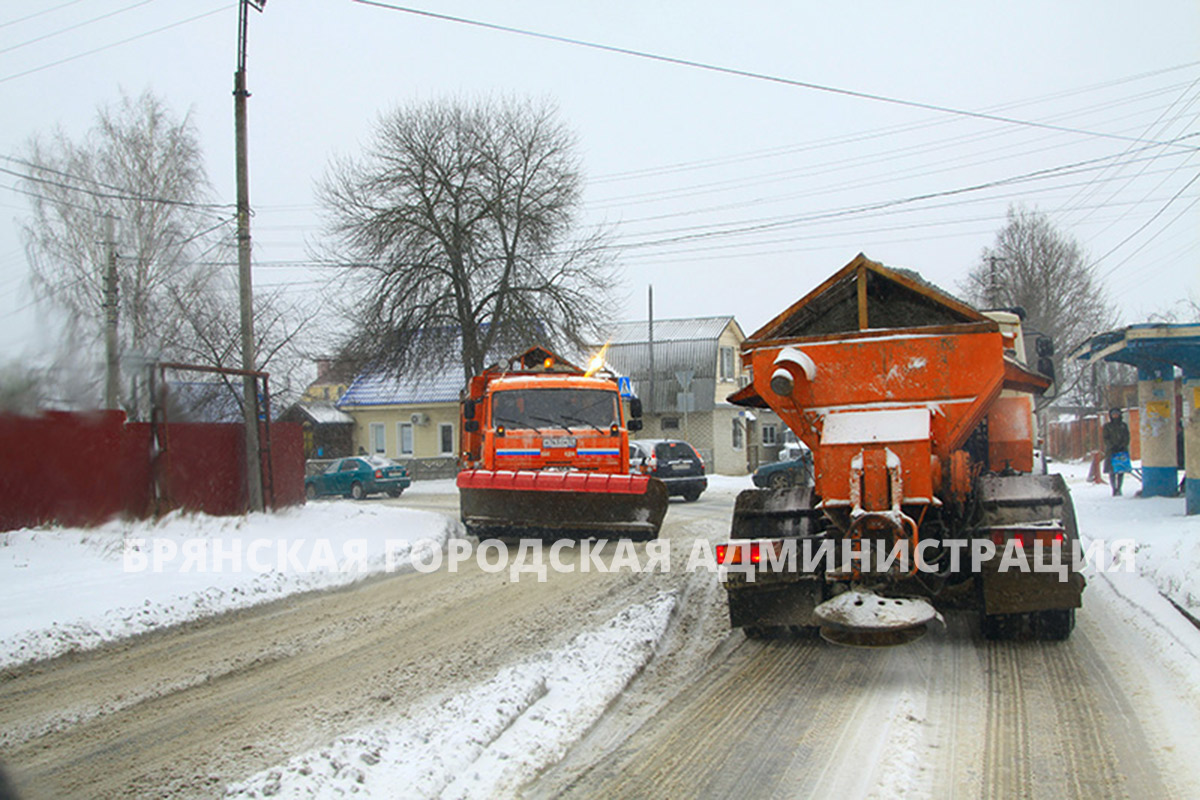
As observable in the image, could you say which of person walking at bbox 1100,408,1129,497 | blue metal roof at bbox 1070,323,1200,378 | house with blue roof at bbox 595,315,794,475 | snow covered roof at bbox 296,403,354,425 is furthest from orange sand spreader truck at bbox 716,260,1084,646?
snow covered roof at bbox 296,403,354,425

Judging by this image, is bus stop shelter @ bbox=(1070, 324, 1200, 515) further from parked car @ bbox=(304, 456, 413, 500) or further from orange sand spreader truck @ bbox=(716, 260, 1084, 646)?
parked car @ bbox=(304, 456, 413, 500)

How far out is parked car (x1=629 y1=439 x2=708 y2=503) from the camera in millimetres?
23719

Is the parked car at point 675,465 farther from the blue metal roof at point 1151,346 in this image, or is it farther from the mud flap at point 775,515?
the mud flap at point 775,515

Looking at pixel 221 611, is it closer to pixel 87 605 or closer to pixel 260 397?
pixel 87 605

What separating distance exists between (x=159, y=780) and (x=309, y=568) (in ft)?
22.7

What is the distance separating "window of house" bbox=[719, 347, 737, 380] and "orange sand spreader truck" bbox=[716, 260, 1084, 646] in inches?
1443

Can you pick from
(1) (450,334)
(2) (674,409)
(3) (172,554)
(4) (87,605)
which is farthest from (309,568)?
(2) (674,409)

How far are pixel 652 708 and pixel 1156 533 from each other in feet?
33.1

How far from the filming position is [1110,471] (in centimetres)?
1986

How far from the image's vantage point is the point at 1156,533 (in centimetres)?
1262

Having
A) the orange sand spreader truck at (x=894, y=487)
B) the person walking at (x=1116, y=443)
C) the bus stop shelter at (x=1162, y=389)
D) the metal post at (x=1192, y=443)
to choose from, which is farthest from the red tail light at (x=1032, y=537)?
the person walking at (x=1116, y=443)

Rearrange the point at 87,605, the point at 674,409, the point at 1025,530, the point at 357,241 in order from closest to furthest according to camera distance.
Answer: the point at 1025,530 < the point at 87,605 < the point at 357,241 < the point at 674,409

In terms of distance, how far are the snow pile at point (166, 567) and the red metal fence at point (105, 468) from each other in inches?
11.0

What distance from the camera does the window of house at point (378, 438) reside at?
44.9 m
